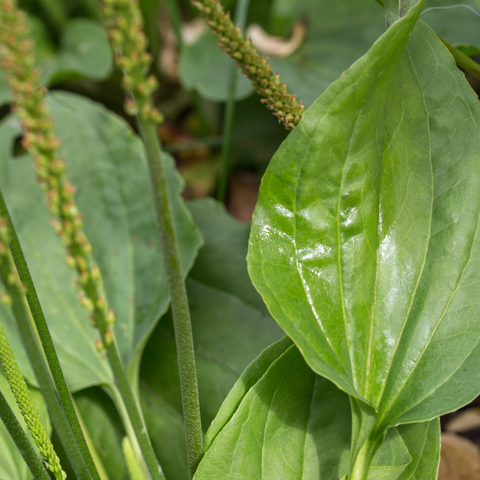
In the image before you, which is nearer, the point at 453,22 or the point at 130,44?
the point at 130,44

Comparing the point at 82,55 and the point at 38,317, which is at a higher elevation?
the point at 82,55

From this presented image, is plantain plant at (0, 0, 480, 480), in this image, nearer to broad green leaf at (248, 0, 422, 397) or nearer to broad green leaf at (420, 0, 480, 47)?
broad green leaf at (248, 0, 422, 397)

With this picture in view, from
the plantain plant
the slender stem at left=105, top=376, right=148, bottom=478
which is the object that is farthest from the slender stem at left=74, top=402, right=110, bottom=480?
the plantain plant

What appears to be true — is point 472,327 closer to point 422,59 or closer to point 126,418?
point 422,59

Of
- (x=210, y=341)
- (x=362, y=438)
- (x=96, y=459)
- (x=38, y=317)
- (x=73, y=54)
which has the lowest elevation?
(x=96, y=459)

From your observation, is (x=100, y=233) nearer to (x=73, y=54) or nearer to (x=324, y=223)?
(x=324, y=223)

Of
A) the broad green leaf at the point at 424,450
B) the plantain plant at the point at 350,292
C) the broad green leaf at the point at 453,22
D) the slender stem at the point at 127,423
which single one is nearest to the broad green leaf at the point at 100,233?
the slender stem at the point at 127,423

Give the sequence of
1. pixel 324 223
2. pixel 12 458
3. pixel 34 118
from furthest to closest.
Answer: pixel 12 458 → pixel 324 223 → pixel 34 118

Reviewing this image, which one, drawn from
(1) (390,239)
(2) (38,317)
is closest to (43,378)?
(2) (38,317)

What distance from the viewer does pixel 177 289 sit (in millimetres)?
347

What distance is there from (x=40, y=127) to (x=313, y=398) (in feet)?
1.28

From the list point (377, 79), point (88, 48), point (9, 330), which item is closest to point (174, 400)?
point (9, 330)

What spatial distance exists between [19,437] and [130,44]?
0.32m

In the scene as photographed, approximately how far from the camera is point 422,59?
1.47 feet
